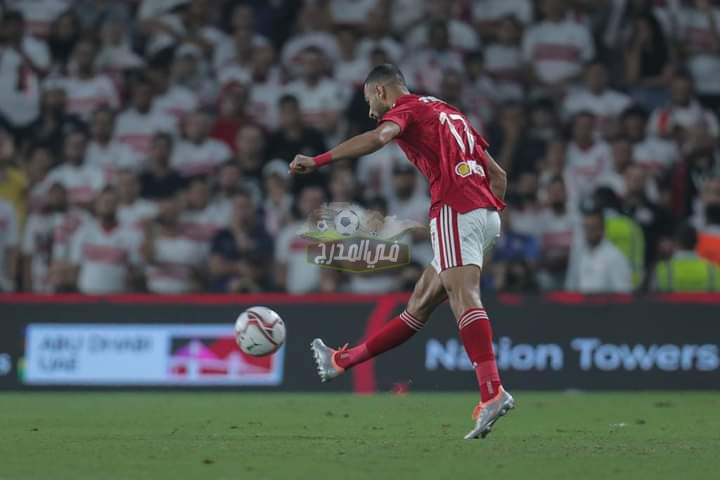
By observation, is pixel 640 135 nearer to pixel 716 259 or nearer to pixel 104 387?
pixel 716 259

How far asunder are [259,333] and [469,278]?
2.01 metres

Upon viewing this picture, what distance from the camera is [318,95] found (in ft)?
57.3

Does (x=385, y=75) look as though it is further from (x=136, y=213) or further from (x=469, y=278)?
(x=136, y=213)

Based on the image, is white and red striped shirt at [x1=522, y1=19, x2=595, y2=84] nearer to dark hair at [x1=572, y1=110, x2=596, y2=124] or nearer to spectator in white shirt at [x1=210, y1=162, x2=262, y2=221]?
dark hair at [x1=572, y1=110, x2=596, y2=124]

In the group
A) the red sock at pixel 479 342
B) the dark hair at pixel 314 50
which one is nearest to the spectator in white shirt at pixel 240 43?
the dark hair at pixel 314 50

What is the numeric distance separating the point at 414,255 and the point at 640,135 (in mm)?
3390

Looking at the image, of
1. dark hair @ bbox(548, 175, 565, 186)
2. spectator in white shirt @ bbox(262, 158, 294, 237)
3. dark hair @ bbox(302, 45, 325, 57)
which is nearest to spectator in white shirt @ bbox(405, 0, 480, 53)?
dark hair @ bbox(302, 45, 325, 57)

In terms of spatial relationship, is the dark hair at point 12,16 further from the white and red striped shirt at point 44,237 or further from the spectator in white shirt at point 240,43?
the white and red striped shirt at point 44,237

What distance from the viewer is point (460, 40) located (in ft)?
59.8

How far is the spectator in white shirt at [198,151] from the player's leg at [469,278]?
817cm

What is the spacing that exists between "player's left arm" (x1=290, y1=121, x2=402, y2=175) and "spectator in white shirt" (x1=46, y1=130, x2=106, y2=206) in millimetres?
8796

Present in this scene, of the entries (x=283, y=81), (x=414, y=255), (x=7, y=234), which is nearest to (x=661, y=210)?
(x=414, y=255)

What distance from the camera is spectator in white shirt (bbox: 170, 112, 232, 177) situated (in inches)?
674

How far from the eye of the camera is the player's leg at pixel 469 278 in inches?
356
